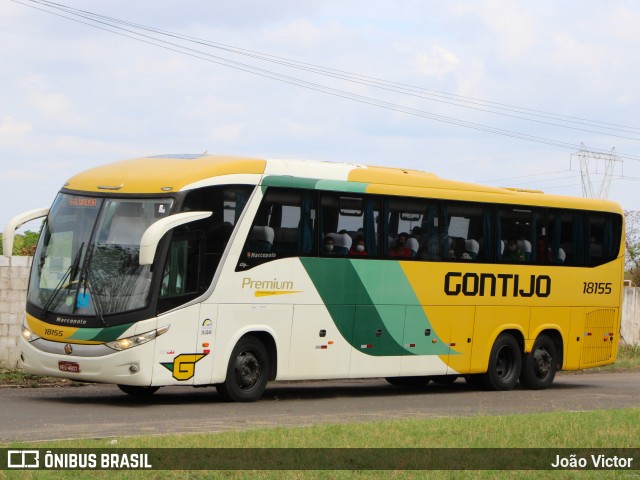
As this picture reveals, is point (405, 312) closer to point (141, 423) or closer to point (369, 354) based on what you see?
point (369, 354)

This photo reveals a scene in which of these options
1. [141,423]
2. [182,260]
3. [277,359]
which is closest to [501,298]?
[277,359]

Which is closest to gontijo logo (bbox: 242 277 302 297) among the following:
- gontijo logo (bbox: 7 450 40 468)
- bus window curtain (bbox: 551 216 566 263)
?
bus window curtain (bbox: 551 216 566 263)

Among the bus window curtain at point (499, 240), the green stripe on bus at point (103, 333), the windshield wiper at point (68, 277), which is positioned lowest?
the green stripe on bus at point (103, 333)

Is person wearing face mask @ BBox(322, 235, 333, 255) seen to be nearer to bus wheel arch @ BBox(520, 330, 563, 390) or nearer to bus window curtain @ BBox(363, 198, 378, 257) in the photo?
bus window curtain @ BBox(363, 198, 378, 257)

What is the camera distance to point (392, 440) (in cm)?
1360

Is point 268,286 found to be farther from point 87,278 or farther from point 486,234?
point 486,234

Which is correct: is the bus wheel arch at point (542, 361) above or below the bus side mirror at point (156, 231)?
below

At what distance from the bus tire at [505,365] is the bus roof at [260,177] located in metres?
2.65

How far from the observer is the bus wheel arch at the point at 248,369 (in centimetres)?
1930

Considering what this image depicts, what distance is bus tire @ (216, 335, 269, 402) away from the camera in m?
19.3

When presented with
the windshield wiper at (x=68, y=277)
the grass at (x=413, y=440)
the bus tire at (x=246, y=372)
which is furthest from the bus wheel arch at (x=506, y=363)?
the windshield wiper at (x=68, y=277)

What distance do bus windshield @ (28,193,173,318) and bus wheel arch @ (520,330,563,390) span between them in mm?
9220

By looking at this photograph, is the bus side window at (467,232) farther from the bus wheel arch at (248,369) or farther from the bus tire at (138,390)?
the bus tire at (138,390)

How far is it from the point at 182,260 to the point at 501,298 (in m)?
7.52
